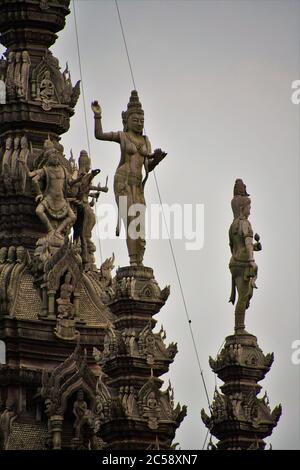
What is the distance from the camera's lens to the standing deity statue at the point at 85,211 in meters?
75.7

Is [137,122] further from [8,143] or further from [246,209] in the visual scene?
[8,143]

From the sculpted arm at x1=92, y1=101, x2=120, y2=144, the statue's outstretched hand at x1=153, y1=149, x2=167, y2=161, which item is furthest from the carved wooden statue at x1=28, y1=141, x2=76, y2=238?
the statue's outstretched hand at x1=153, y1=149, x2=167, y2=161

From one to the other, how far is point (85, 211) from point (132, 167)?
400 inches

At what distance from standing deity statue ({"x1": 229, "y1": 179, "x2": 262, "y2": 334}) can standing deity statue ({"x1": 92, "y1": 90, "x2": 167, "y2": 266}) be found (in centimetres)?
211

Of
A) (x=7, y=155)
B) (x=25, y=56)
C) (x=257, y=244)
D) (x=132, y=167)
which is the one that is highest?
(x=25, y=56)

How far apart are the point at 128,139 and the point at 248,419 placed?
6441 mm

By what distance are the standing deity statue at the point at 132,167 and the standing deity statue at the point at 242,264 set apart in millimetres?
2110

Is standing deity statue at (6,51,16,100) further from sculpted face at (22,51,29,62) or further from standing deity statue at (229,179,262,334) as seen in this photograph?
standing deity statue at (229,179,262,334)

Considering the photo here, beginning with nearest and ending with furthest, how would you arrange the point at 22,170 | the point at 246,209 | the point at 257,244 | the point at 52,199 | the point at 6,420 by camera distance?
the point at 257,244, the point at 246,209, the point at 6,420, the point at 52,199, the point at 22,170

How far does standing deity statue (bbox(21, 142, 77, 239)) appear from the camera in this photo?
2931 inches

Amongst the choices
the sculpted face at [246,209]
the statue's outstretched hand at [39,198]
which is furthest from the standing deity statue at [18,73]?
the sculpted face at [246,209]

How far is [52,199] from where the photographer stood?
74.6 m

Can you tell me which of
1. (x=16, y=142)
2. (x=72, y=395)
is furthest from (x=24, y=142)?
(x=72, y=395)
